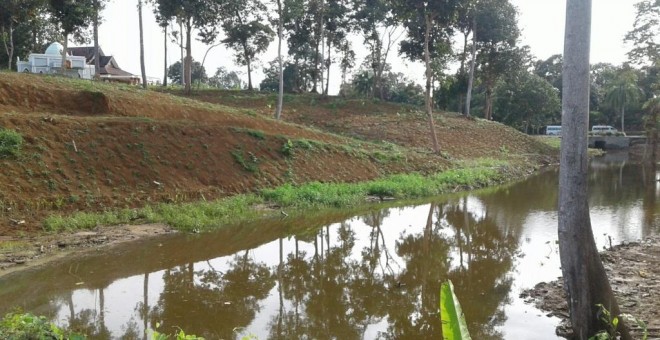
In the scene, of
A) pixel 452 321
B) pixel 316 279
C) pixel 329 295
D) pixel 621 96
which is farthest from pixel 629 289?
pixel 621 96

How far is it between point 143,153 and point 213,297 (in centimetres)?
943

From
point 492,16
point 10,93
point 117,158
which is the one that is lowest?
point 117,158

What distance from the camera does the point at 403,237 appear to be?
1334cm

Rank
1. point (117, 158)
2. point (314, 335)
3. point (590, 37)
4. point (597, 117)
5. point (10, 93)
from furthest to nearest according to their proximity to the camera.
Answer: point (597, 117)
point (10, 93)
point (117, 158)
point (314, 335)
point (590, 37)

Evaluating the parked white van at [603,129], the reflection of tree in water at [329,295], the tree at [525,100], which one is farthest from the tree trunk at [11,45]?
the parked white van at [603,129]

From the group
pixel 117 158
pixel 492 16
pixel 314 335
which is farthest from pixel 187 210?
pixel 492 16

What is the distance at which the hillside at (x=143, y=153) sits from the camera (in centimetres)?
1357

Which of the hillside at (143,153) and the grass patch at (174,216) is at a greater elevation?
the hillside at (143,153)

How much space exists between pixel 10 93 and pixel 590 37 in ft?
61.6

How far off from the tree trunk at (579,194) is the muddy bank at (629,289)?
3.38 feet

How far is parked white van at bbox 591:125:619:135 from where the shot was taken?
54825mm

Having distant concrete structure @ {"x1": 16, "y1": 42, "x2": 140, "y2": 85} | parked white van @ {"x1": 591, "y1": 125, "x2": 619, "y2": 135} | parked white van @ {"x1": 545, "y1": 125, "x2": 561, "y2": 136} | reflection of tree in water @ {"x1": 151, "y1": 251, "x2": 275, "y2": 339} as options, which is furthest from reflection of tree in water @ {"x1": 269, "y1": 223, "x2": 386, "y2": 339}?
parked white van @ {"x1": 545, "y1": 125, "x2": 561, "y2": 136}

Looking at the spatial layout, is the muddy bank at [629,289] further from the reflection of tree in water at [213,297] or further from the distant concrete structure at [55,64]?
the distant concrete structure at [55,64]

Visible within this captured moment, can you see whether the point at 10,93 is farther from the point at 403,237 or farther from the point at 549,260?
the point at 549,260
